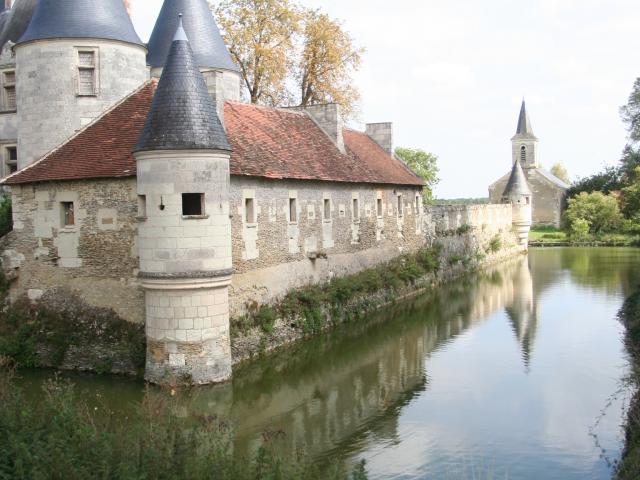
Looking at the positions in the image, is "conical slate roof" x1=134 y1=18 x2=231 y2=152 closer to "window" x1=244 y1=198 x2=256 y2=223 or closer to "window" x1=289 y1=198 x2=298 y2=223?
"window" x1=244 y1=198 x2=256 y2=223

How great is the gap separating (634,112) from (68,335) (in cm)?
4917

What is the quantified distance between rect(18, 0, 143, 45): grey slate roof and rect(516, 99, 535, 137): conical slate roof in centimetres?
6261

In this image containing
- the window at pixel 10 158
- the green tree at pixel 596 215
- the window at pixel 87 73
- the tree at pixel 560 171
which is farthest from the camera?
the tree at pixel 560 171

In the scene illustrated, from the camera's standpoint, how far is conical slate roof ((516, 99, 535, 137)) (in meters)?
73.3

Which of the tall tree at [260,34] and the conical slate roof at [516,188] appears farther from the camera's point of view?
the conical slate roof at [516,188]

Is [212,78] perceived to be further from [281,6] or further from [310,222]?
[281,6]

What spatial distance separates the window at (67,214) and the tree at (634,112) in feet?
155

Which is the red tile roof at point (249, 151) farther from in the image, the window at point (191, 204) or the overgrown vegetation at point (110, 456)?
the overgrown vegetation at point (110, 456)

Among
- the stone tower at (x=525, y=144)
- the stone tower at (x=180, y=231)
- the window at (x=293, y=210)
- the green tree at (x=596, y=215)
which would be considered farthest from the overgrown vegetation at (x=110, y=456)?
the stone tower at (x=525, y=144)

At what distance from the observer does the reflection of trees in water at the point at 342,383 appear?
1115cm

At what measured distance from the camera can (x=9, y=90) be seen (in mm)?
19109

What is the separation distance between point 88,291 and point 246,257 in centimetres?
340

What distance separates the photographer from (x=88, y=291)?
1457cm

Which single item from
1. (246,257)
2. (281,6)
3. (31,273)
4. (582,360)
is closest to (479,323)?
(582,360)
